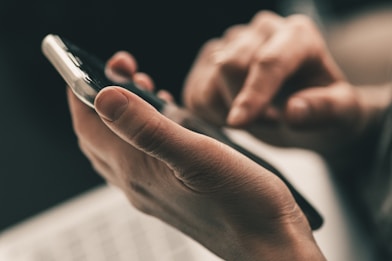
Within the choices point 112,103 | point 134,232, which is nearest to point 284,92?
point 134,232

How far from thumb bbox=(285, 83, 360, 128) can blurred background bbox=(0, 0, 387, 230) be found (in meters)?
0.36

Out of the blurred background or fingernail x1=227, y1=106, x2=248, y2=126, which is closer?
fingernail x1=227, y1=106, x2=248, y2=126

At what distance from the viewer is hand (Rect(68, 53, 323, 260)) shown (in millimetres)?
283

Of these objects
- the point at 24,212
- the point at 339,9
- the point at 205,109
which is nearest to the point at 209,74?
the point at 205,109

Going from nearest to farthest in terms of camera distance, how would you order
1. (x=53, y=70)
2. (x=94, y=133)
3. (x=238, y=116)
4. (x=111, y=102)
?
1. (x=111, y=102)
2. (x=94, y=133)
3. (x=238, y=116)
4. (x=53, y=70)

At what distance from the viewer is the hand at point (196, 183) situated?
283 mm

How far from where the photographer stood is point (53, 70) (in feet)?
2.57

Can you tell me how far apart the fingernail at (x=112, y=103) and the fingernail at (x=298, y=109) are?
281mm

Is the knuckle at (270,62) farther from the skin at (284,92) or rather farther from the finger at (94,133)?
the finger at (94,133)

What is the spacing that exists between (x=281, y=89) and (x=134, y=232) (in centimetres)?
24

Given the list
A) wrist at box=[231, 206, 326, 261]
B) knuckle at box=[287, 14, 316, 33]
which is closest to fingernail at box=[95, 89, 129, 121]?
wrist at box=[231, 206, 326, 261]

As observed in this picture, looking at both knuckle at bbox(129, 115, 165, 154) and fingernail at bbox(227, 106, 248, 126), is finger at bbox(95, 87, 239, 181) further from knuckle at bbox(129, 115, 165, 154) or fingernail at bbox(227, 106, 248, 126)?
fingernail at bbox(227, 106, 248, 126)

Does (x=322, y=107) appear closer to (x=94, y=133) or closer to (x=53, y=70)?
(x=94, y=133)

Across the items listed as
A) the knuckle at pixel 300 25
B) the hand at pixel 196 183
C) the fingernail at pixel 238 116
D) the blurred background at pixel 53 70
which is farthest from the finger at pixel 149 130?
the blurred background at pixel 53 70
